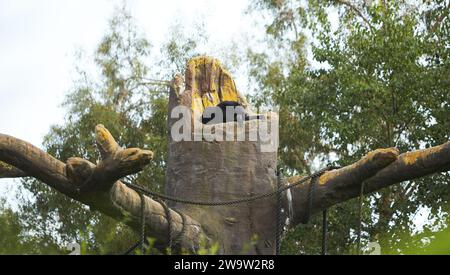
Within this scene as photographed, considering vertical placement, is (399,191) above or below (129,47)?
below

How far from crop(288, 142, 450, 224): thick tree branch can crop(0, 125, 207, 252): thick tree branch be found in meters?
1.20

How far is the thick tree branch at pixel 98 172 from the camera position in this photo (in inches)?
249

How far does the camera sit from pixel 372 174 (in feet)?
24.5

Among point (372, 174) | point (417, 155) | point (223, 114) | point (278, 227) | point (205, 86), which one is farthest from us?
point (205, 86)

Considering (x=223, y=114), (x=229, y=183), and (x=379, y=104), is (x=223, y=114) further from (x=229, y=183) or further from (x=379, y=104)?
(x=379, y=104)

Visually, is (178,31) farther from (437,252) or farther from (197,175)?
(437,252)

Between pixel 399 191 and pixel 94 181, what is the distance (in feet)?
65.9

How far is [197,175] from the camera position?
27.0 feet

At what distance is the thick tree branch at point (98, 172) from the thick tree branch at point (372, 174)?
1.20 meters

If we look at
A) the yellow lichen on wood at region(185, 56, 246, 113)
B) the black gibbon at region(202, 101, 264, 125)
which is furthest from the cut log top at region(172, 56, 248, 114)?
the black gibbon at region(202, 101, 264, 125)

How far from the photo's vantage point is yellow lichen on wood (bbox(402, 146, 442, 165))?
7.54m

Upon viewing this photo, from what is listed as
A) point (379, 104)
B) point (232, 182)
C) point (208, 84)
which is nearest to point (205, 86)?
point (208, 84)

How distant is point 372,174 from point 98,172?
1.92m
